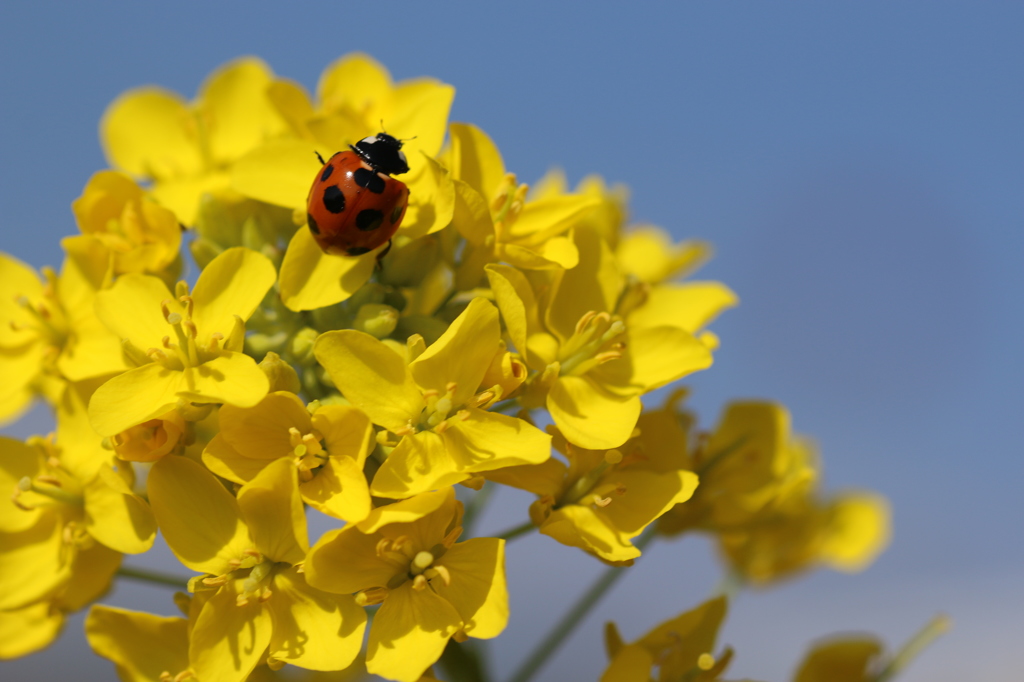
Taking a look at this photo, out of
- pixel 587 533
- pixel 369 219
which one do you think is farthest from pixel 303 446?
pixel 587 533

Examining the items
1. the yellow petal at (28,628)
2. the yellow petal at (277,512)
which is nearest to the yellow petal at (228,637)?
the yellow petal at (277,512)

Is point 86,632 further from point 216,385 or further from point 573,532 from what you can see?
point 573,532

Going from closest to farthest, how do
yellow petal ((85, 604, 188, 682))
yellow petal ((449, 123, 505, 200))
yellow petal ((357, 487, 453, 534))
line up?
1. yellow petal ((357, 487, 453, 534))
2. yellow petal ((85, 604, 188, 682))
3. yellow petal ((449, 123, 505, 200))

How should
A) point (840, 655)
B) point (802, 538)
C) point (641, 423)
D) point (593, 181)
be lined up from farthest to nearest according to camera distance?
point (802, 538) < point (593, 181) < point (840, 655) < point (641, 423)

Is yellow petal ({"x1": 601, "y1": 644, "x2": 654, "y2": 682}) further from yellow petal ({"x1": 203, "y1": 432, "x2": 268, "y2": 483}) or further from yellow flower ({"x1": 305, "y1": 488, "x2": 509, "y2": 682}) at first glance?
yellow petal ({"x1": 203, "y1": 432, "x2": 268, "y2": 483})

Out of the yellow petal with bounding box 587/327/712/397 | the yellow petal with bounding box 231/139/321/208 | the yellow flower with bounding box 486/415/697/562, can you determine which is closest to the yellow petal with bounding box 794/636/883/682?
the yellow flower with bounding box 486/415/697/562

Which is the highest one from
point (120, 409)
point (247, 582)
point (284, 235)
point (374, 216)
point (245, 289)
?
point (284, 235)

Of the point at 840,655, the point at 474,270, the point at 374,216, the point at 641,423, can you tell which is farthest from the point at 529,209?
the point at 840,655
